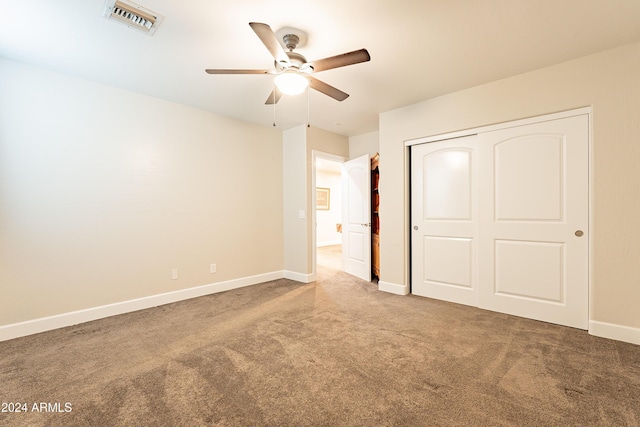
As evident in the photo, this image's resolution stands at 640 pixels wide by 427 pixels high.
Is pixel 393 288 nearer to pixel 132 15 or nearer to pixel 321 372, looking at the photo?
pixel 321 372

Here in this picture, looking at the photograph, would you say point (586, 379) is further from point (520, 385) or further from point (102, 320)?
point (102, 320)

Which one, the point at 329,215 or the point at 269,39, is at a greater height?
the point at 269,39

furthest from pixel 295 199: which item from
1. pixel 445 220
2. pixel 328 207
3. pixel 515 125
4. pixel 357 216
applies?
pixel 328 207

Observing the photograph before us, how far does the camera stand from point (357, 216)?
4.92m

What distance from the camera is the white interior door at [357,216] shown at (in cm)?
469

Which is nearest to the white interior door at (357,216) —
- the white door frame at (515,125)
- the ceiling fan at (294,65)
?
the white door frame at (515,125)

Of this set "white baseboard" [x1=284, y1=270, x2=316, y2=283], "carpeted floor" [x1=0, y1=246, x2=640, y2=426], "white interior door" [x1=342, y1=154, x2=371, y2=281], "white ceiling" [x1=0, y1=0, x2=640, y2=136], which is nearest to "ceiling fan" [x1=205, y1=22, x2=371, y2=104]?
"white ceiling" [x1=0, y1=0, x2=640, y2=136]

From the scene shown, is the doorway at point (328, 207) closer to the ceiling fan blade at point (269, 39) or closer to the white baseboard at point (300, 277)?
the white baseboard at point (300, 277)

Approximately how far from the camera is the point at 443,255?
3.61 meters

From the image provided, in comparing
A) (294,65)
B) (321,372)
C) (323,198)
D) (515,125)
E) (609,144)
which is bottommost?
(321,372)

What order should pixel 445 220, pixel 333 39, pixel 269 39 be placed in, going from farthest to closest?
pixel 445 220
pixel 333 39
pixel 269 39

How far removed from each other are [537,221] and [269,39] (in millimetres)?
3075

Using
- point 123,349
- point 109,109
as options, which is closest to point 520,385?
point 123,349

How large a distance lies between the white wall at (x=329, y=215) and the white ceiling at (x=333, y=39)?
20.1 ft
